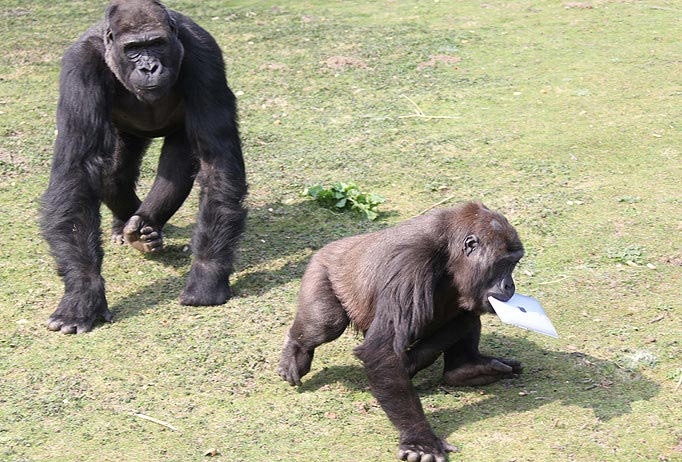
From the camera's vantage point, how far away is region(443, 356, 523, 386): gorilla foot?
5273mm

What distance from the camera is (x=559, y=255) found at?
22.3 ft

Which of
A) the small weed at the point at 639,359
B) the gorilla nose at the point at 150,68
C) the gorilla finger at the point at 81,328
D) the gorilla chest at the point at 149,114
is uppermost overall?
the gorilla nose at the point at 150,68

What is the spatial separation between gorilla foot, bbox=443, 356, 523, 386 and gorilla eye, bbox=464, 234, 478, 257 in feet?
2.11

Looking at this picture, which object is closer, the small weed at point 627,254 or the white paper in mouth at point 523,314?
the white paper in mouth at point 523,314

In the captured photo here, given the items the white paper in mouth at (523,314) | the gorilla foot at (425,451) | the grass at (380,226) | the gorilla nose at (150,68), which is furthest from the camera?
the gorilla nose at (150,68)

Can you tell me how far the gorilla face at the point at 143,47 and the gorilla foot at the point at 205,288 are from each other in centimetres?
117

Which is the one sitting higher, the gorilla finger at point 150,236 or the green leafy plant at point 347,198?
the gorilla finger at point 150,236

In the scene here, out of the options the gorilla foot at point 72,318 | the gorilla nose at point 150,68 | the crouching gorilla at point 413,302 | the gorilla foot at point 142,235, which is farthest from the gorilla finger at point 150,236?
the crouching gorilla at point 413,302

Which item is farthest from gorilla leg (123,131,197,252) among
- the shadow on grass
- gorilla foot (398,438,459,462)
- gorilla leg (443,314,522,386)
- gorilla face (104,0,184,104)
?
gorilla foot (398,438,459,462)

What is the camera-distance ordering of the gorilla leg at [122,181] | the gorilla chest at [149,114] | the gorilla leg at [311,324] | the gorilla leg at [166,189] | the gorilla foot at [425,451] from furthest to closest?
1. the gorilla leg at [122,181]
2. the gorilla leg at [166,189]
3. the gorilla chest at [149,114]
4. the gorilla leg at [311,324]
5. the gorilla foot at [425,451]

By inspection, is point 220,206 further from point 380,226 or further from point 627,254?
point 627,254

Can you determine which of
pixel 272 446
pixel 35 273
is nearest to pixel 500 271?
pixel 272 446

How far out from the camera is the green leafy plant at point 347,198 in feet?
24.8

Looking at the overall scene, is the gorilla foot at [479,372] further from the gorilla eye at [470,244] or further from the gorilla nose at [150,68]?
the gorilla nose at [150,68]
